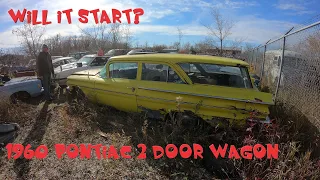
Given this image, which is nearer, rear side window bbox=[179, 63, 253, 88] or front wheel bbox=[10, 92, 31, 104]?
rear side window bbox=[179, 63, 253, 88]

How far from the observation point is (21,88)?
6.20 m

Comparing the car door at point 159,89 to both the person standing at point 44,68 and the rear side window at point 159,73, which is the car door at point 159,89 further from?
the person standing at point 44,68

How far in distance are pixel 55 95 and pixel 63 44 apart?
112 ft

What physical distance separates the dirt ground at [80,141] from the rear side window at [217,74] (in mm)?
1477

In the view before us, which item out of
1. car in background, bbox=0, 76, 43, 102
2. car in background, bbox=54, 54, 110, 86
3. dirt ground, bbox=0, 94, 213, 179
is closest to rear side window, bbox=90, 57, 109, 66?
car in background, bbox=54, 54, 110, 86

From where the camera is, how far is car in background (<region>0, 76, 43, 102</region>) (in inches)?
232

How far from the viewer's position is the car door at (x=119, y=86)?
14.6ft

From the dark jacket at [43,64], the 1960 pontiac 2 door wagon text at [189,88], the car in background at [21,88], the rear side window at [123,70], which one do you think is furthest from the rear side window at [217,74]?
the car in background at [21,88]

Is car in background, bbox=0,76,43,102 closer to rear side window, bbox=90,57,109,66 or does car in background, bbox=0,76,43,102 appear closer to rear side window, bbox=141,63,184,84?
rear side window, bbox=90,57,109,66

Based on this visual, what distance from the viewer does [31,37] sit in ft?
51.1

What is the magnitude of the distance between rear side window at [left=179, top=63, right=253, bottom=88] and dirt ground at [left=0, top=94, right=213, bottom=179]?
1477mm

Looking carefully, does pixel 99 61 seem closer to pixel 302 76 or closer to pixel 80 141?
pixel 80 141

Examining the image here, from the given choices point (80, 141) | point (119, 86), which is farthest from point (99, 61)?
point (80, 141)

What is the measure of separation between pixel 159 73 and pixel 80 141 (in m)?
1.95
